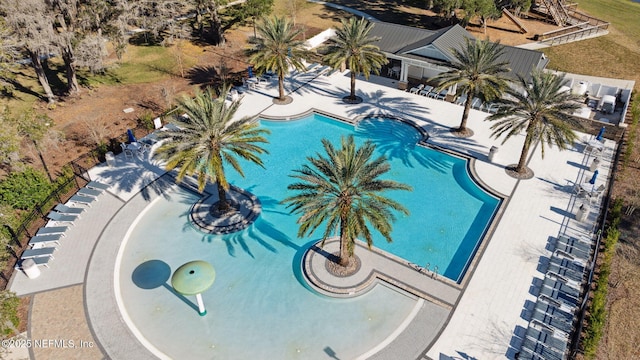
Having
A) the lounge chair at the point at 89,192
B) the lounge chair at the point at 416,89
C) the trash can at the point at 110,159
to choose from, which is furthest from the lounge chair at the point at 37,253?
the lounge chair at the point at 416,89

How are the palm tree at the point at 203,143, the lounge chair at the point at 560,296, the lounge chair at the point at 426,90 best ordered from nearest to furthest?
1. the lounge chair at the point at 560,296
2. the palm tree at the point at 203,143
3. the lounge chair at the point at 426,90

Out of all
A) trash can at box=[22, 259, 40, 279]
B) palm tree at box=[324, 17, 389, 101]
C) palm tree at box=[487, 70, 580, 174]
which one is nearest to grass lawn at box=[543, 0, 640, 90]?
palm tree at box=[487, 70, 580, 174]

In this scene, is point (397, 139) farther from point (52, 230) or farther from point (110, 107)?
point (110, 107)

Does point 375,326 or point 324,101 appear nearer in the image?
point 375,326

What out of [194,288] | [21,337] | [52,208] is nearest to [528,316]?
[194,288]

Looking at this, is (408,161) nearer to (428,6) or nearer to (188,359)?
(188,359)

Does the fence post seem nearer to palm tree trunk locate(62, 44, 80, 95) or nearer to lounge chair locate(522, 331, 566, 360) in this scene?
palm tree trunk locate(62, 44, 80, 95)

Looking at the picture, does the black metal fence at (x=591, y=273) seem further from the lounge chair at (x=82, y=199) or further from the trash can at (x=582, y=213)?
the lounge chair at (x=82, y=199)
